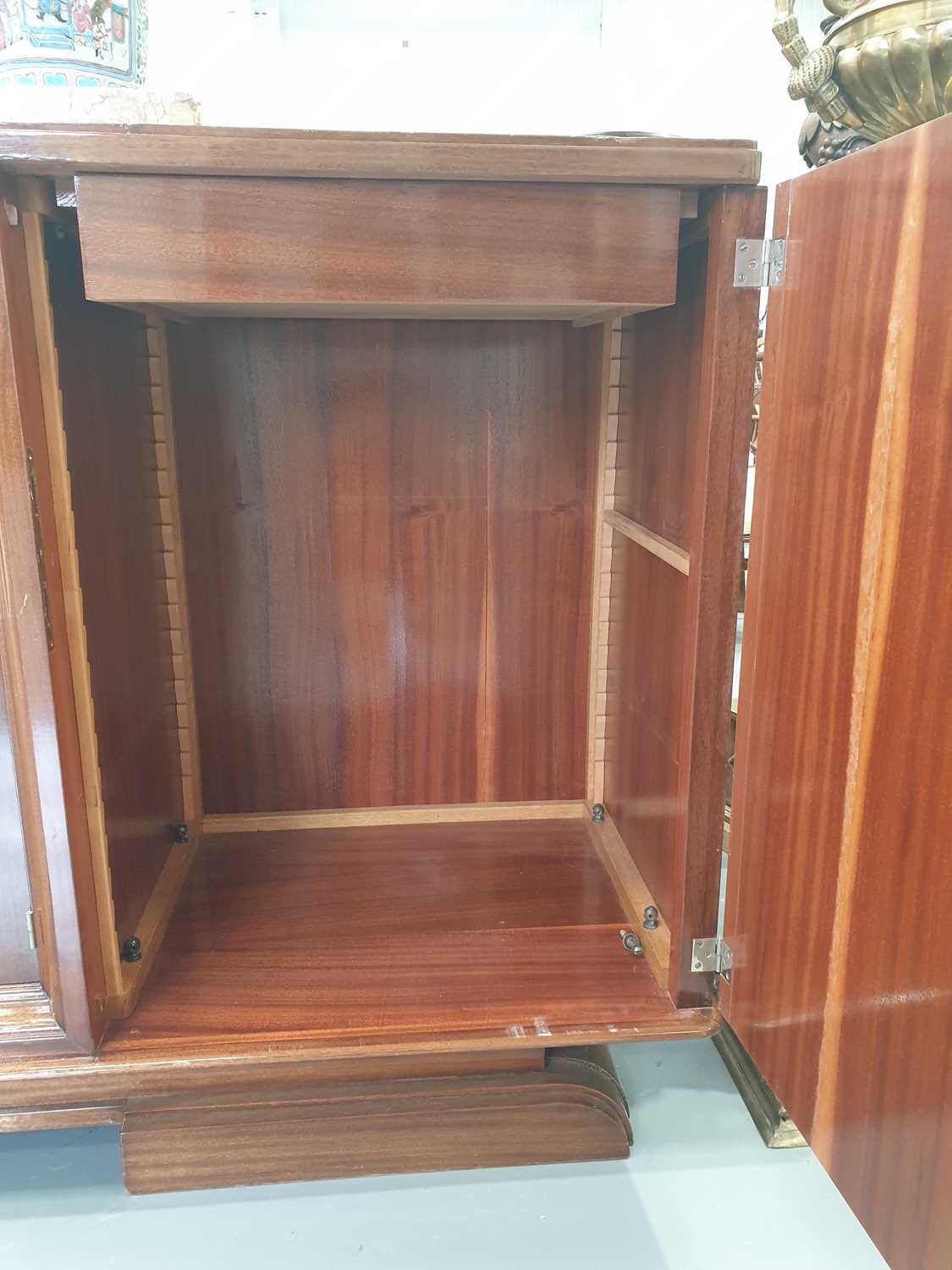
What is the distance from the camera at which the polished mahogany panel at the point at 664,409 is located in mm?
1014

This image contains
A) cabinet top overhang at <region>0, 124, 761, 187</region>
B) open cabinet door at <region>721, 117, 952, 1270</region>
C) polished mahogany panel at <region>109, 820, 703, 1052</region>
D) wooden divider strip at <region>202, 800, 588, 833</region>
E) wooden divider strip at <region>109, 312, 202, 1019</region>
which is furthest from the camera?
wooden divider strip at <region>202, 800, 588, 833</region>

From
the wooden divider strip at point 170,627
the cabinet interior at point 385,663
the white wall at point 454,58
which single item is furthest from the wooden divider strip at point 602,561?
the white wall at point 454,58

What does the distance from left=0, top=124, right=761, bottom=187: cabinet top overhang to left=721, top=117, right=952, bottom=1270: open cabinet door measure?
0.10m

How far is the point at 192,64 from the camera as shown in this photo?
7.96 ft

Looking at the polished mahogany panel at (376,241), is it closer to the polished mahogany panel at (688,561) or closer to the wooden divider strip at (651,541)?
the polished mahogany panel at (688,561)

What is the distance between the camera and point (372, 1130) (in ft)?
3.59

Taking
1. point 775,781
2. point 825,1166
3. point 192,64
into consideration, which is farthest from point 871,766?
point 192,64

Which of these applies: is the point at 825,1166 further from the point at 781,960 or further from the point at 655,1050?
Result: the point at 655,1050

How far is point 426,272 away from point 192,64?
203 cm

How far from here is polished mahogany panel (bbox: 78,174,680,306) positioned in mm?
837

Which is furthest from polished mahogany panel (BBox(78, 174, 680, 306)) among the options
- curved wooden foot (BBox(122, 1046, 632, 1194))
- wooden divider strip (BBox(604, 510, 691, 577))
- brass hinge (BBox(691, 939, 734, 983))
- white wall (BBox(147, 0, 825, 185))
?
white wall (BBox(147, 0, 825, 185))

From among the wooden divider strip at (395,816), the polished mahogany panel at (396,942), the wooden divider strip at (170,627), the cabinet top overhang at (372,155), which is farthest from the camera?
the wooden divider strip at (395,816)

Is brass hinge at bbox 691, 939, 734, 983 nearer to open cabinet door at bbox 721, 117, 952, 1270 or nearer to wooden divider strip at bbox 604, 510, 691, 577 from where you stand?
open cabinet door at bbox 721, 117, 952, 1270

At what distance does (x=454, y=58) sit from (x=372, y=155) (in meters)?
2.09
